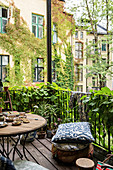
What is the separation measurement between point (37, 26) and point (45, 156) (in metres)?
4.99

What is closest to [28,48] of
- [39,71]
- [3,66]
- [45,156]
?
[39,71]

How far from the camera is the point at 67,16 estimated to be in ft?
25.4

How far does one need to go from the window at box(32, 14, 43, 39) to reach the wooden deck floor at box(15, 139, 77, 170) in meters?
4.32

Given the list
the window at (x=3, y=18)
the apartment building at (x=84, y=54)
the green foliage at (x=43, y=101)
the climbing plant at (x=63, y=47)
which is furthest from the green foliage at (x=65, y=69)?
the green foliage at (x=43, y=101)

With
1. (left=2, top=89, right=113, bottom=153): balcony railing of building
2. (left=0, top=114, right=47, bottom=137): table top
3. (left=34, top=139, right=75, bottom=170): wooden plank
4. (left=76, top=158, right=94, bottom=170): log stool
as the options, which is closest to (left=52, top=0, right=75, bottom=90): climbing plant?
(left=2, top=89, right=113, bottom=153): balcony railing of building

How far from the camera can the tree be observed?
10.3 meters

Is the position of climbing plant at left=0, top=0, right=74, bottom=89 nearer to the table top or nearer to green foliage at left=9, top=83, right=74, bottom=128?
green foliage at left=9, top=83, right=74, bottom=128

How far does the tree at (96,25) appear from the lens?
33.7 ft

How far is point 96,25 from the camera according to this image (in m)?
11.1

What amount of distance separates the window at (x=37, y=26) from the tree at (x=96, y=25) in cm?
449

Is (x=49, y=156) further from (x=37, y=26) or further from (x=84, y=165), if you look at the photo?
(x=37, y=26)

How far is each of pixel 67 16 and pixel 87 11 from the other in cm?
363

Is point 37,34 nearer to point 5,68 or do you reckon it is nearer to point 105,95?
point 5,68

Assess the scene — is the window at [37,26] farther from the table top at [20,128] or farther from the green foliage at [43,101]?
the table top at [20,128]
